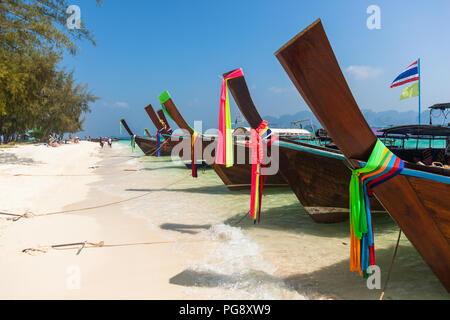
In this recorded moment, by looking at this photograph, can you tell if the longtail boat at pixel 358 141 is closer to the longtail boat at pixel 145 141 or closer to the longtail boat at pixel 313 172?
the longtail boat at pixel 313 172

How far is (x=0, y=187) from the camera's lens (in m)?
8.69

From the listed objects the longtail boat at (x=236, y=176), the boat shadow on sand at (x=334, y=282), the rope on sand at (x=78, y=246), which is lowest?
the boat shadow on sand at (x=334, y=282)

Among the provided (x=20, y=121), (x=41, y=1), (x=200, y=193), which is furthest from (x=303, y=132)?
(x=20, y=121)

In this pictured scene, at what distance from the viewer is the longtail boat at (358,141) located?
8.09 feet

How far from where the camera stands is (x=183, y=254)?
4477mm

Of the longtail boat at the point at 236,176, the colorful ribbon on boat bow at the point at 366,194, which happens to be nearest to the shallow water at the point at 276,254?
the colorful ribbon on boat bow at the point at 366,194

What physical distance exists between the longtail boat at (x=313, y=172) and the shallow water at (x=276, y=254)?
1.48 feet

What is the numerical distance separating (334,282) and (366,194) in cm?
146

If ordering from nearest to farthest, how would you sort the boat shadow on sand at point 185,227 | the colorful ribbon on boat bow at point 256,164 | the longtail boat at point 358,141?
1. the longtail boat at point 358,141
2. the colorful ribbon on boat bow at point 256,164
3. the boat shadow on sand at point 185,227

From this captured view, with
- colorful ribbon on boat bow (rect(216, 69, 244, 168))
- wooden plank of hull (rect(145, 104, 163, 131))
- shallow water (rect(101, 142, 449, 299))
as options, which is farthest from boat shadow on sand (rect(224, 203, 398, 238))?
wooden plank of hull (rect(145, 104, 163, 131))

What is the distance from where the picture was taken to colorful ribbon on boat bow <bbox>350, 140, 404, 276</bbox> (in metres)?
2.68

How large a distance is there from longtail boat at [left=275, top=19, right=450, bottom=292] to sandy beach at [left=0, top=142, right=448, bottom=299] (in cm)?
97

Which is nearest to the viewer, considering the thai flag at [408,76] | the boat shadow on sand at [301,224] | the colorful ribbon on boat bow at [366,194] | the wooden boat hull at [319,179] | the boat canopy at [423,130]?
the colorful ribbon on boat bow at [366,194]
